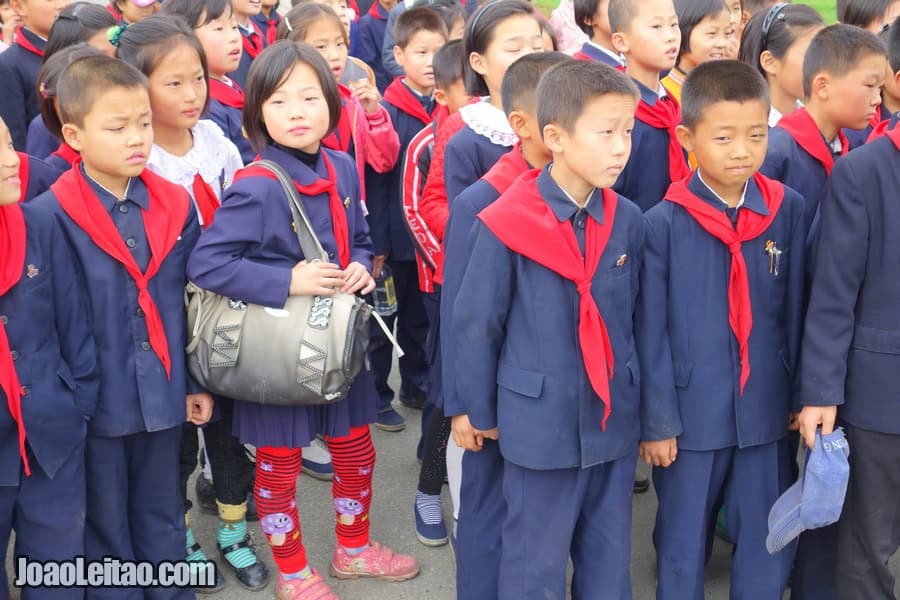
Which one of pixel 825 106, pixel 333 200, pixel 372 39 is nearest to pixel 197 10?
pixel 333 200

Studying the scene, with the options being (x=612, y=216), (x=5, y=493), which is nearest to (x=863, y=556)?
(x=612, y=216)

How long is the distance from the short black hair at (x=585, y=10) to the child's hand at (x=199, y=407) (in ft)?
7.67

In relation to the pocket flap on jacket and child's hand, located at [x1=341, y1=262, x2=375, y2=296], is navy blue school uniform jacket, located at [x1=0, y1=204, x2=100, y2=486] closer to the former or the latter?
child's hand, located at [x1=341, y1=262, x2=375, y2=296]

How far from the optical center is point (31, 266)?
8.06 feet

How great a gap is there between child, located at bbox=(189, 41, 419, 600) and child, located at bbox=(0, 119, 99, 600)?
0.37 meters

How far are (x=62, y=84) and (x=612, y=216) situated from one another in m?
1.53

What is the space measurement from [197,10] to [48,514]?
2000mm

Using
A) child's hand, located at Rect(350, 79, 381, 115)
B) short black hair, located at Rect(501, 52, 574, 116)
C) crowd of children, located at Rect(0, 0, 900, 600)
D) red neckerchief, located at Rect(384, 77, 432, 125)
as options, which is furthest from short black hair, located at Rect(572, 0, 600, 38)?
short black hair, located at Rect(501, 52, 574, 116)

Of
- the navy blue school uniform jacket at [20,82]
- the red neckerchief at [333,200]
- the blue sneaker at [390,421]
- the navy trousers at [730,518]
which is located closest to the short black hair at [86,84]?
the red neckerchief at [333,200]

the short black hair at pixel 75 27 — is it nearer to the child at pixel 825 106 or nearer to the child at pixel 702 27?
the child at pixel 702 27

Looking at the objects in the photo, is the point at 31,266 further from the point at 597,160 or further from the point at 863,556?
the point at 863,556

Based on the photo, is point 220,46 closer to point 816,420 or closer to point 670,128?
point 670,128

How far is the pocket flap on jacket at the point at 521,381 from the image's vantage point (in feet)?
8.10

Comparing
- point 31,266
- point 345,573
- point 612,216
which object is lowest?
point 345,573
